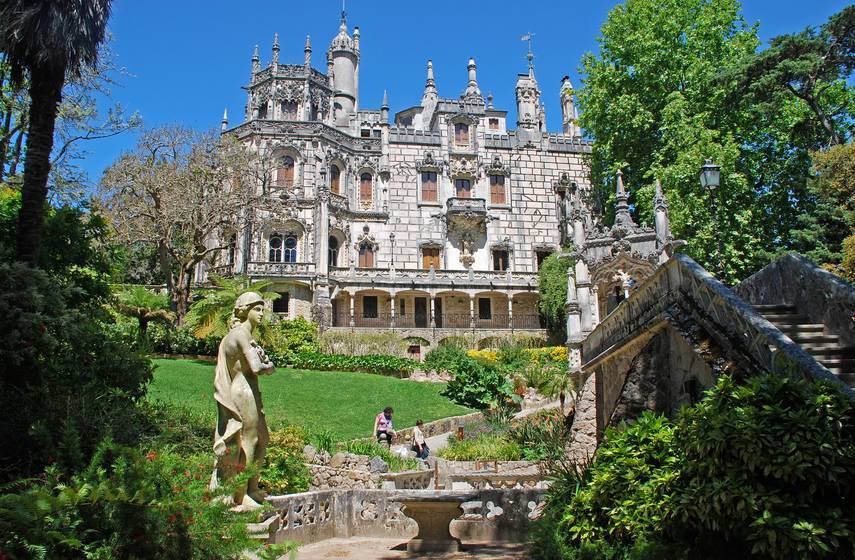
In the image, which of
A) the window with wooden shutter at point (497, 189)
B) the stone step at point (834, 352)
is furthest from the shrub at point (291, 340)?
the stone step at point (834, 352)

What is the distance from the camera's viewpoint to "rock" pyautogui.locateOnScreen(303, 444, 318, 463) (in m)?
14.6

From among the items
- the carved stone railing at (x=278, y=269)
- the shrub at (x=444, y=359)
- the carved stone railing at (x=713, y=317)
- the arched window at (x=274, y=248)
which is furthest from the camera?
the arched window at (x=274, y=248)

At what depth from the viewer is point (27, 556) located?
5.23 metres

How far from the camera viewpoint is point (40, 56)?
11.7 m

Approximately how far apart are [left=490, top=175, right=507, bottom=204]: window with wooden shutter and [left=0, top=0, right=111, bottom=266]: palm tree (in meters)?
35.6

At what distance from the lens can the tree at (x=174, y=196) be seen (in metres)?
30.9

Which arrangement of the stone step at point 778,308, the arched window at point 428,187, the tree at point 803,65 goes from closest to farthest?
the stone step at point 778,308, the tree at point 803,65, the arched window at point 428,187

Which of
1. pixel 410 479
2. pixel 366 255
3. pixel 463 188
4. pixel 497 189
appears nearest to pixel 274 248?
pixel 366 255

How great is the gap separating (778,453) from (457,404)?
20.0 meters

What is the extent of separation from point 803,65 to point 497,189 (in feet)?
83.1

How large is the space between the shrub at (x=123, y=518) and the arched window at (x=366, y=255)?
37523 mm

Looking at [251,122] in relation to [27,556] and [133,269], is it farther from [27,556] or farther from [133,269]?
[27,556]

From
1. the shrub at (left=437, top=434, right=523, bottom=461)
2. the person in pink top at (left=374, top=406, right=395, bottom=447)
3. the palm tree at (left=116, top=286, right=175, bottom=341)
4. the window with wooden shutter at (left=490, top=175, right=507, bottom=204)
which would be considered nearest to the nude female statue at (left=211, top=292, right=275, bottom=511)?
the person in pink top at (left=374, top=406, right=395, bottom=447)

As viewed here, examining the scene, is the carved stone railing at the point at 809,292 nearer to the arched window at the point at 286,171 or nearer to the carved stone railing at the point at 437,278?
the carved stone railing at the point at 437,278
